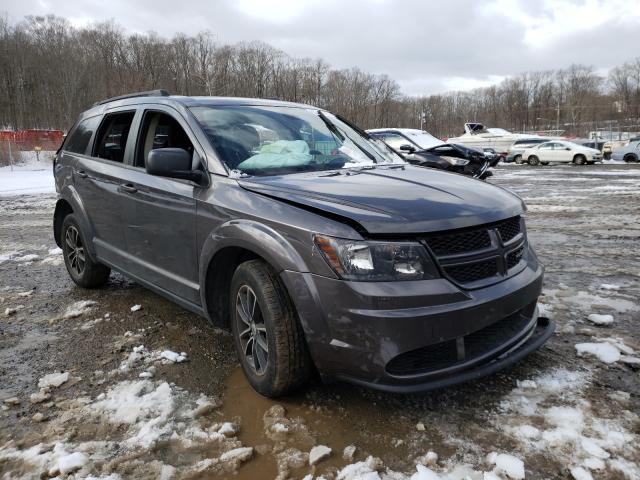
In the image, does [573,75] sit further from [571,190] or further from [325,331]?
A: [325,331]

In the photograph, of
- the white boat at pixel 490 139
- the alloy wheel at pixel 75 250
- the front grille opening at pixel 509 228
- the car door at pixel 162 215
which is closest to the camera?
the front grille opening at pixel 509 228

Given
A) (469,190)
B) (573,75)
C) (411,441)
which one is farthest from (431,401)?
(573,75)

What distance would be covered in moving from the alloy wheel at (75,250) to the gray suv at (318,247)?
47.9 inches

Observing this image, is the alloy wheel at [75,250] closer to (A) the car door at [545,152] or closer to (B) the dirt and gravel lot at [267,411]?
(B) the dirt and gravel lot at [267,411]

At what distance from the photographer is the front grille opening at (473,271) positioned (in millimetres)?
2555

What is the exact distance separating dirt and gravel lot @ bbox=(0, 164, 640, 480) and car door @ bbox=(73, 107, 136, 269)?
647 millimetres

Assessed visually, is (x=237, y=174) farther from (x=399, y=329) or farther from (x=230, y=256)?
(x=399, y=329)

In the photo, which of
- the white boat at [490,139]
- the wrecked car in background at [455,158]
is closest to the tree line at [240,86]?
the white boat at [490,139]

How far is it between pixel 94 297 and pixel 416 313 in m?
3.79

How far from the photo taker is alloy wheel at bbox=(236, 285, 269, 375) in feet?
9.72

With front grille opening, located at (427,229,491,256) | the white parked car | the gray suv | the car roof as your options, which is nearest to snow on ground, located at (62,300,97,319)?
the gray suv

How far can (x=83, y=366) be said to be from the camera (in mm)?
3553

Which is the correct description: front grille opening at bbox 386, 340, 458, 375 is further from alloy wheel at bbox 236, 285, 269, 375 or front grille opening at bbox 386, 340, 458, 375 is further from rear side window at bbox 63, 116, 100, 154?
rear side window at bbox 63, 116, 100, 154

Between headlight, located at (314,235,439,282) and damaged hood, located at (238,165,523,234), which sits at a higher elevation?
damaged hood, located at (238,165,523,234)
